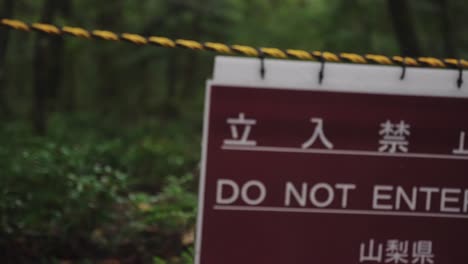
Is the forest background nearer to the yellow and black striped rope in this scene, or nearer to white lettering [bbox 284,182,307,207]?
the yellow and black striped rope

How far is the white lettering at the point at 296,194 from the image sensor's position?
211cm

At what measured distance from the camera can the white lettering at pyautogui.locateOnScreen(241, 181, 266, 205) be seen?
2096 mm

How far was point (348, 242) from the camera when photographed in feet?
7.04

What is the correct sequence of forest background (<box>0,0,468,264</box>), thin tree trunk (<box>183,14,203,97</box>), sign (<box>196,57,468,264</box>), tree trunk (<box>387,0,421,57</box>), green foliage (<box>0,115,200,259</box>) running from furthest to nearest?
thin tree trunk (<box>183,14,203,97</box>) < tree trunk (<box>387,0,421,57</box>) < forest background (<box>0,0,468,264</box>) < green foliage (<box>0,115,200,259</box>) < sign (<box>196,57,468,264</box>)

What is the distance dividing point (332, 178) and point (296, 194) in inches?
5.3

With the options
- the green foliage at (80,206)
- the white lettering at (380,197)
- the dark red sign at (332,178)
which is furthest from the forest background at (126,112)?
the white lettering at (380,197)

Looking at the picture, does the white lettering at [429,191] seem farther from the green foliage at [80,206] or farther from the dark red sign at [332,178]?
the green foliage at [80,206]

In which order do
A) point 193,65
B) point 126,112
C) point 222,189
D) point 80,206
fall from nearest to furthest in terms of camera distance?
point 222,189, point 80,206, point 126,112, point 193,65

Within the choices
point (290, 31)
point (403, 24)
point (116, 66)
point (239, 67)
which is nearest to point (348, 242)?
point (239, 67)

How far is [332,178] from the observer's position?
2123mm

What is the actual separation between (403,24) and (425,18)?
503cm

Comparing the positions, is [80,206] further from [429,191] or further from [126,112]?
[126,112]

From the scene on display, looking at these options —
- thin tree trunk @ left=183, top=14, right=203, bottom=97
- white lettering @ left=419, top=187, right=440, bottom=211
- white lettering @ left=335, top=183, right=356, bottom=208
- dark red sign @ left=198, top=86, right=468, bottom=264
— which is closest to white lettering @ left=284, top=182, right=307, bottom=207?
dark red sign @ left=198, top=86, right=468, bottom=264

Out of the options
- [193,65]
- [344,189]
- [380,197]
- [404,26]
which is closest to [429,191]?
[380,197]
